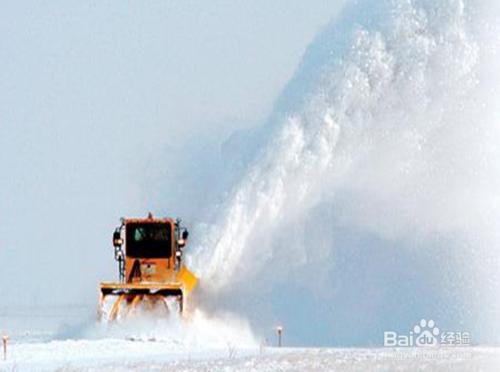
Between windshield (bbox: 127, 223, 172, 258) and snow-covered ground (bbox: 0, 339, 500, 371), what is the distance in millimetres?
5734

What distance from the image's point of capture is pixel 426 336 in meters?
30.5

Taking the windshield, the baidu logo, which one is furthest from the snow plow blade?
the baidu logo

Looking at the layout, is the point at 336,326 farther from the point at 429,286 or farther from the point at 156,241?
the point at 156,241

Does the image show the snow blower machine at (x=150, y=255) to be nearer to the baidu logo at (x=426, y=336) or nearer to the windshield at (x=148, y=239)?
the windshield at (x=148, y=239)

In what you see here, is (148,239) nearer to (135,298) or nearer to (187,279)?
(187,279)

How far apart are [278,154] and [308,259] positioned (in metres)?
3.26

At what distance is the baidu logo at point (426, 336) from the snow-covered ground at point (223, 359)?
285 inches

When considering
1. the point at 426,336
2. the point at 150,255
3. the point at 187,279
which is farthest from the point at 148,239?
the point at 426,336

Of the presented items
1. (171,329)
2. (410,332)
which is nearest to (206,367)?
(171,329)

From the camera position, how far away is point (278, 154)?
1148 inches

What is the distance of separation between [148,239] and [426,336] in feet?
24.6

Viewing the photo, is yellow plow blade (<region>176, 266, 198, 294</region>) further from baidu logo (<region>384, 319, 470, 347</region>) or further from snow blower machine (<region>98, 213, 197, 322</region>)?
baidu logo (<region>384, 319, 470, 347</region>)

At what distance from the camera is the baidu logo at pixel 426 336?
97.9 ft

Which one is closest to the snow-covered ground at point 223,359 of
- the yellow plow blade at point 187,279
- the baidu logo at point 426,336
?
the yellow plow blade at point 187,279
